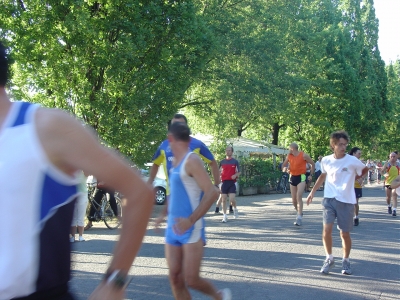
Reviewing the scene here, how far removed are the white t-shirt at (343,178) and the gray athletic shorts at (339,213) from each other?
0.23ft

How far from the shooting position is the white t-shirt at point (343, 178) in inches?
301

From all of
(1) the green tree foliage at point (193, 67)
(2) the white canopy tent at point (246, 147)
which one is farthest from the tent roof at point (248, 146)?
(1) the green tree foliage at point (193, 67)

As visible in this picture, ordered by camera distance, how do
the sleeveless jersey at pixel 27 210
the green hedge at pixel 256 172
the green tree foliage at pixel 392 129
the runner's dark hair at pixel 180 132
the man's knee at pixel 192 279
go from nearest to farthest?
the sleeveless jersey at pixel 27 210 → the man's knee at pixel 192 279 → the runner's dark hair at pixel 180 132 → the green hedge at pixel 256 172 → the green tree foliage at pixel 392 129

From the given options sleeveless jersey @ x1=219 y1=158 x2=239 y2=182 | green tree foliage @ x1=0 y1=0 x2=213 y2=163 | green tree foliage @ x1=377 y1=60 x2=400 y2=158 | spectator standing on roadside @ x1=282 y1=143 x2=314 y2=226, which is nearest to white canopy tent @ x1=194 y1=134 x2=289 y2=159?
green tree foliage @ x1=0 y1=0 x2=213 y2=163

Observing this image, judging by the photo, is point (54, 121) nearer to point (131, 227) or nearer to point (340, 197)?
point (131, 227)

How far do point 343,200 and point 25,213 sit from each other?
6492 mm

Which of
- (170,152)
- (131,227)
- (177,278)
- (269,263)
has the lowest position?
(269,263)

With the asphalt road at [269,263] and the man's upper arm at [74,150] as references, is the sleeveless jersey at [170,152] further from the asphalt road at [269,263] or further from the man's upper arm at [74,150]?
the man's upper arm at [74,150]

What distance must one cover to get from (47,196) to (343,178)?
6.55m

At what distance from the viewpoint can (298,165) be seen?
518 inches

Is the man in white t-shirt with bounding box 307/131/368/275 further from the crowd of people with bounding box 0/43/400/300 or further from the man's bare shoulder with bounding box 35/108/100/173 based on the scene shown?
the man's bare shoulder with bounding box 35/108/100/173

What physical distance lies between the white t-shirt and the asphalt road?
113 centimetres

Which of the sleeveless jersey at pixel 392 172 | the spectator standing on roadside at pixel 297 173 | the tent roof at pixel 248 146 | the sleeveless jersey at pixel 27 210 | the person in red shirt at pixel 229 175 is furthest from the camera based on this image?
the tent roof at pixel 248 146

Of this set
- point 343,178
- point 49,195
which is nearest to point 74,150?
point 49,195
